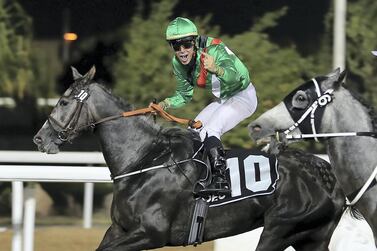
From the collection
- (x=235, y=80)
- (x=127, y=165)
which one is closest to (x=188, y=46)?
(x=235, y=80)

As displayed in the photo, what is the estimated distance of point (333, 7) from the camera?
964cm

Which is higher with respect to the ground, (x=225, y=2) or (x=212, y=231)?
(x=225, y=2)

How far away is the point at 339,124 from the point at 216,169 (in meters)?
0.93

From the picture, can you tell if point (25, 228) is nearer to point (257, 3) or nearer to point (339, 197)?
point (339, 197)

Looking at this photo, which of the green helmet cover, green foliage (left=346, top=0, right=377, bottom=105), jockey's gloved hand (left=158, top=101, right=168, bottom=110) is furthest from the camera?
green foliage (left=346, top=0, right=377, bottom=105)

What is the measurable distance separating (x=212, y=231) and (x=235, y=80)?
0.92 meters

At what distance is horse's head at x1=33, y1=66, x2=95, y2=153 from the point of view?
5973mm

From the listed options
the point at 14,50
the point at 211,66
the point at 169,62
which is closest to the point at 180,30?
the point at 211,66

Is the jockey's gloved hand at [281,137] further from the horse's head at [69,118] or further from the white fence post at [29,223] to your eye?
the white fence post at [29,223]

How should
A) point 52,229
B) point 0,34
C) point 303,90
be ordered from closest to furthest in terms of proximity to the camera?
point 303,90 < point 52,229 < point 0,34

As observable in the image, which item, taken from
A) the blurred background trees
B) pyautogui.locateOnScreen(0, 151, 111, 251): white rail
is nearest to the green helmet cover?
pyautogui.locateOnScreen(0, 151, 111, 251): white rail

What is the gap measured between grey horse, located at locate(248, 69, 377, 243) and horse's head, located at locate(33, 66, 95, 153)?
1128 mm

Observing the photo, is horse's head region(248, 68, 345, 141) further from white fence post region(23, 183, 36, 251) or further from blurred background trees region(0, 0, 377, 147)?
blurred background trees region(0, 0, 377, 147)

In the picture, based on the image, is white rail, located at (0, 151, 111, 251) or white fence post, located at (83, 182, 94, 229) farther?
white fence post, located at (83, 182, 94, 229)
